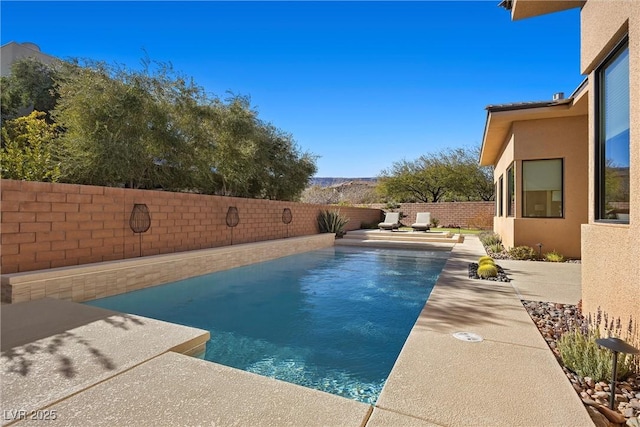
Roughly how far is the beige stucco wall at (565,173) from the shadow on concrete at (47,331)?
9.33 metres

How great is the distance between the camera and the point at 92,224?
623cm

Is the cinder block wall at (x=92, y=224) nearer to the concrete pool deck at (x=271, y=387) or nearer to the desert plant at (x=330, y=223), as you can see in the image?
the concrete pool deck at (x=271, y=387)

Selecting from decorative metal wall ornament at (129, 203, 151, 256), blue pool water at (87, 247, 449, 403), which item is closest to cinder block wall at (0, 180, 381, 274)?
decorative metal wall ornament at (129, 203, 151, 256)

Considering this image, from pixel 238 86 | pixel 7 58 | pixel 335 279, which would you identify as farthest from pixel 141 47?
pixel 7 58

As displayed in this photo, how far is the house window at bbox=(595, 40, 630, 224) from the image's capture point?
3053 millimetres

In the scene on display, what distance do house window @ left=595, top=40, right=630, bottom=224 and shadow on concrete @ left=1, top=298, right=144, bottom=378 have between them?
4.72 m

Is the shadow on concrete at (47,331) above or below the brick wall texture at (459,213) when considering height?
below

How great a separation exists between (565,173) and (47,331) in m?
10.5

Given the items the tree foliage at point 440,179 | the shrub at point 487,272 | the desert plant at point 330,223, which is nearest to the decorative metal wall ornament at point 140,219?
the shrub at point 487,272

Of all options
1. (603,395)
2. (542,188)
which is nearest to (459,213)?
(542,188)

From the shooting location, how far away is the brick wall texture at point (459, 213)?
21.6 m

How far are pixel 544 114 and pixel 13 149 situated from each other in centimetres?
1413

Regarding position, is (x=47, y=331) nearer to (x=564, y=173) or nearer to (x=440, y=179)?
(x=564, y=173)

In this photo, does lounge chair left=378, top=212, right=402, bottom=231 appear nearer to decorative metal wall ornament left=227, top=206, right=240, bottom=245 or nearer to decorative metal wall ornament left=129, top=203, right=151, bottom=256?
decorative metal wall ornament left=227, top=206, right=240, bottom=245
